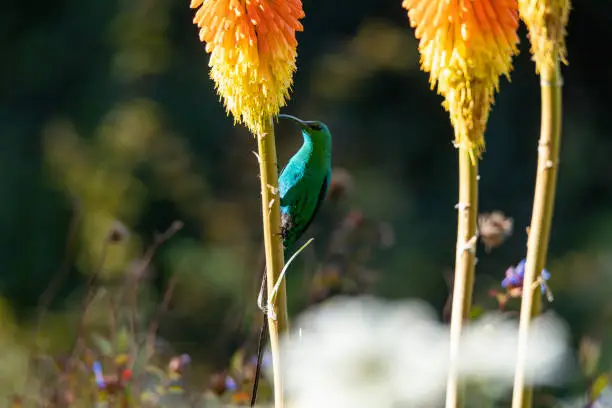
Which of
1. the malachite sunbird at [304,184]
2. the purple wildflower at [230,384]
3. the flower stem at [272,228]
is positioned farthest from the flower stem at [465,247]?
the purple wildflower at [230,384]

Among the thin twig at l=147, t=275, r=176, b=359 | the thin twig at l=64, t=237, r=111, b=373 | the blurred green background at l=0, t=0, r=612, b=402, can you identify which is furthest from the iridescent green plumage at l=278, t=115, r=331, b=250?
the blurred green background at l=0, t=0, r=612, b=402

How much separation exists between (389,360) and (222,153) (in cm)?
755

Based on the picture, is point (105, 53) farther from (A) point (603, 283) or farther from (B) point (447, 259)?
(A) point (603, 283)

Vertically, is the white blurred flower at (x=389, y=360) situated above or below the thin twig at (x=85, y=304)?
above

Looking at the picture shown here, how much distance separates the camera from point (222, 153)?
28.7ft

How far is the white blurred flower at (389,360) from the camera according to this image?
4.05 feet

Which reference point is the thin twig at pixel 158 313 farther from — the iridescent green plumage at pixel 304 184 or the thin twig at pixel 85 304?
the iridescent green plumage at pixel 304 184

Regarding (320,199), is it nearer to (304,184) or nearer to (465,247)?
(304,184)

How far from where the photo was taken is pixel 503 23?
1376mm

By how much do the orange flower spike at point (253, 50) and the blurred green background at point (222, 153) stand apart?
651 cm

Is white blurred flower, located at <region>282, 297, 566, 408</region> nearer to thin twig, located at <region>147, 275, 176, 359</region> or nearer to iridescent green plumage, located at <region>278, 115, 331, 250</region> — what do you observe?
iridescent green plumage, located at <region>278, 115, 331, 250</region>

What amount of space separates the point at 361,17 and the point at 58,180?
3197 millimetres

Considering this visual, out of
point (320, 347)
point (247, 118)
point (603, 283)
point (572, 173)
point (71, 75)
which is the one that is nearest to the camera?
point (320, 347)

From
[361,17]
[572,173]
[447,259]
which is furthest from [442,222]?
[361,17]
